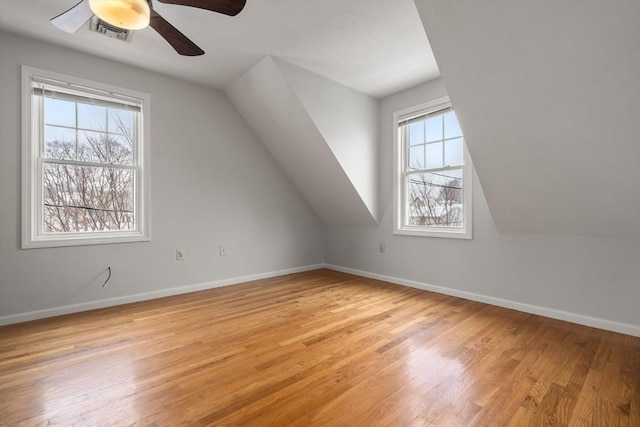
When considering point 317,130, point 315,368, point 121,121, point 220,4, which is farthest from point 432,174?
point 121,121

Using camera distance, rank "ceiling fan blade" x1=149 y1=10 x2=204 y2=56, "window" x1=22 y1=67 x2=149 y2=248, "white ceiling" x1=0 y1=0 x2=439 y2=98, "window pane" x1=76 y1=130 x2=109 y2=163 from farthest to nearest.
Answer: "window pane" x1=76 y1=130 x2=109 y2=163 < "window" x1=22 y1=67 x2=149 y2=248 < "white ceiling" x1=0 y1=0 x2=439 y2=98 < "ceiling fan blade" x1=149 y1=10 x2=204 y2=56

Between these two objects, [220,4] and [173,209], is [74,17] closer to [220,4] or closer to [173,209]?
[220,4]

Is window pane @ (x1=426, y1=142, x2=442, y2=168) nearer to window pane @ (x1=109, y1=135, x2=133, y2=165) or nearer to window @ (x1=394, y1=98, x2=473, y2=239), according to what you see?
window @ (x1=394, y1=98, x2=473, y2=239)

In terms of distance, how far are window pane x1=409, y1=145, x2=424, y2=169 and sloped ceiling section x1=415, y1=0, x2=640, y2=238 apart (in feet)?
3.80

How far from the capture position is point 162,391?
5.24 ft

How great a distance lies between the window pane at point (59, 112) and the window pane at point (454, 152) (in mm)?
3958

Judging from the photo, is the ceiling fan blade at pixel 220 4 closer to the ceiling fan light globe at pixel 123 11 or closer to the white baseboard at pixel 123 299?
the ceiling fan light globe at pixel 123 11

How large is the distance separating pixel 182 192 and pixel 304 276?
6.61 ft

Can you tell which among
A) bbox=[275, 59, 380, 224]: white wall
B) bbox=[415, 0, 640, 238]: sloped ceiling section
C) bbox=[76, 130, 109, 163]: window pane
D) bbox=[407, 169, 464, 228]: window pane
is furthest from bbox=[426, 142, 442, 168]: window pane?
bbox=[76, 130, 109, 163]: window pane

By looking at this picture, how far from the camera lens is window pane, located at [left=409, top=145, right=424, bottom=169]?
12.2ft

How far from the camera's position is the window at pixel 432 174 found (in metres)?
3.33

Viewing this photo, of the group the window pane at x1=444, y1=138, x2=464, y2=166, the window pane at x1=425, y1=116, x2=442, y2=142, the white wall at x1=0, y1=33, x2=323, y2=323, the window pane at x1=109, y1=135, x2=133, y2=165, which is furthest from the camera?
the window pane at x1=425, y1=116, x2=442, y2=142

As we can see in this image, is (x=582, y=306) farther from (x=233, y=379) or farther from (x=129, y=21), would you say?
(x=129, y=21)

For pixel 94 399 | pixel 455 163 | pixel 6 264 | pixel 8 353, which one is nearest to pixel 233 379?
pixel 94 399
